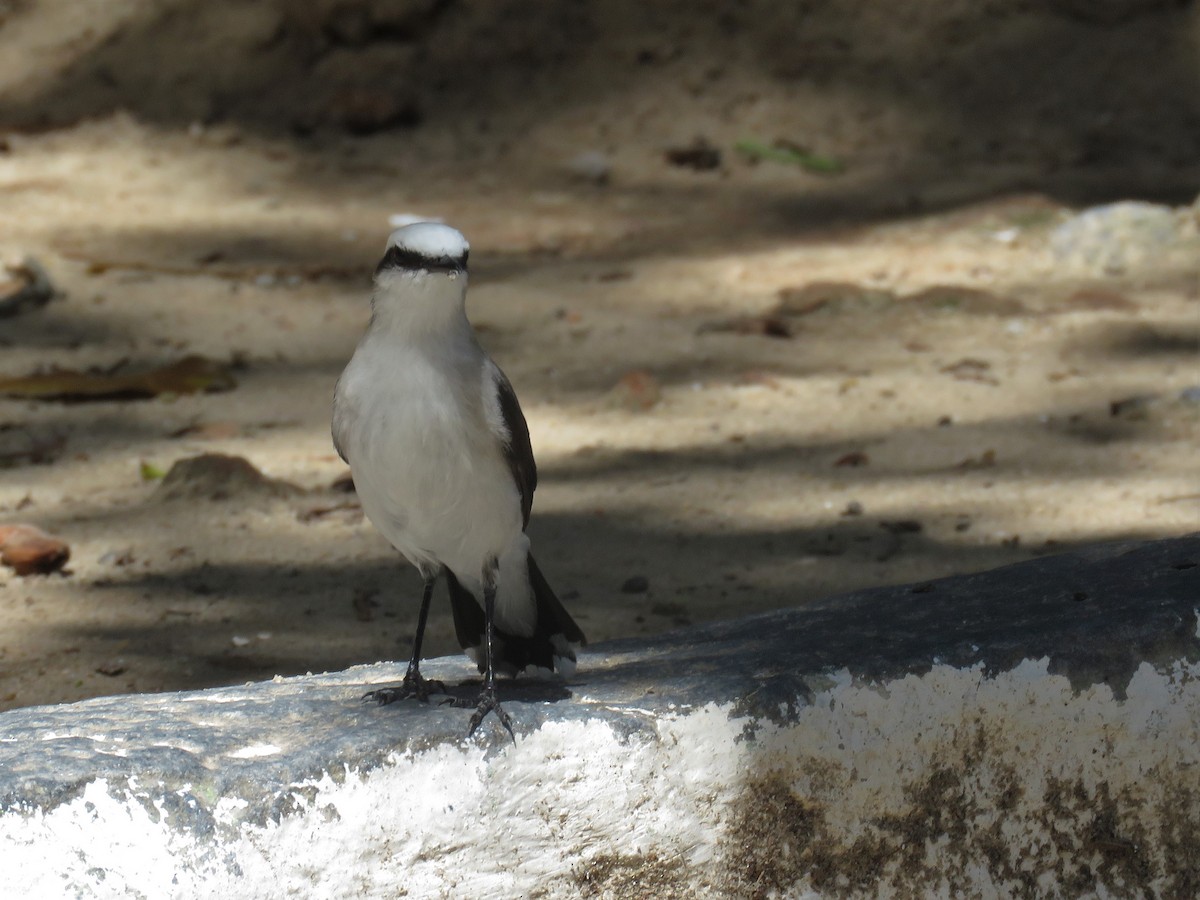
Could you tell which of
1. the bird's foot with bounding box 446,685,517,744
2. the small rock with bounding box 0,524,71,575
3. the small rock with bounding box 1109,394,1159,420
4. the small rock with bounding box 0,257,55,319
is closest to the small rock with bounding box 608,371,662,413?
the small rock with bounding box 1109,394,1159,420

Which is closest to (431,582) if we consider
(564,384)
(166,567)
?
(166,567)

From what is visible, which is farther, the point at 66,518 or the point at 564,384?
the point at 564,384

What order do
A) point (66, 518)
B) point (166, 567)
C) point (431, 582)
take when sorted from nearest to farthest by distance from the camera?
point (431, 582)
point (166, 567)
point (66, 518)

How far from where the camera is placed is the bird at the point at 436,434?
8.56 feet

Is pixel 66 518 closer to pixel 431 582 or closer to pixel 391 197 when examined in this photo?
pixel 431 582

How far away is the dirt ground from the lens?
15.0 feet

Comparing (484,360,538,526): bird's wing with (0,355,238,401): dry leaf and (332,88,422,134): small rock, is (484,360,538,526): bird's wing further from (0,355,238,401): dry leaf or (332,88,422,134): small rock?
(332,88,422,134): small rock

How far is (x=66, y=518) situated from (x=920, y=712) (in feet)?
10.6

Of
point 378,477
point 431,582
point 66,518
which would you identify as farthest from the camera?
point 66,518

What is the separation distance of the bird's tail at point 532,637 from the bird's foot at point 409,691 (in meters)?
0.13

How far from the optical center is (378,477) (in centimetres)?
270

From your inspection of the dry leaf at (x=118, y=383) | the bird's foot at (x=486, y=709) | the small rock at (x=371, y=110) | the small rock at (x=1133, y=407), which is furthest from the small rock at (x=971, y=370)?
the small rock at (x=371, y=110)

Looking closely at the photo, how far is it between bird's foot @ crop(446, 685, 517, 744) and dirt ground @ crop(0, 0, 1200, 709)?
1463 mm

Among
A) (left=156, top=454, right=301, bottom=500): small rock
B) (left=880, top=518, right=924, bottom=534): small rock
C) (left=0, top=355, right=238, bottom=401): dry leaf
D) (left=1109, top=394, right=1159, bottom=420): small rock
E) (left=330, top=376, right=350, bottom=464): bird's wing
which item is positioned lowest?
(left=880, top=518, right=924, bottom=534): small rock
